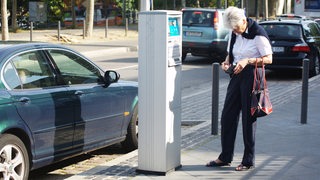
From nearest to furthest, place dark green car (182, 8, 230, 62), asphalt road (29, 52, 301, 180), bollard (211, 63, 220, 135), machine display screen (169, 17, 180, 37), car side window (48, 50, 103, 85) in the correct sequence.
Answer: machine display screen (169, 17, 180, 37) → car side window (48, 50, 103, 85) → asphalt road (29, 52, 301, 180) → bollard (211, 63, 220, 135) → dark green car (182, 8, 230, 62)

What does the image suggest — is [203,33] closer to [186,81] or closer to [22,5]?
[186,81]

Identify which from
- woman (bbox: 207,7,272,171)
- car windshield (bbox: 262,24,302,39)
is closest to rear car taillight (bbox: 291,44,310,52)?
car windshield (bbox: 262,24,302,39)

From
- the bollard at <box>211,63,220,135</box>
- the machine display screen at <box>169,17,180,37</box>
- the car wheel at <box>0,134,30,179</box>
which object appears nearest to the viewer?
the car wheel at <box>0,134,30,179</box>

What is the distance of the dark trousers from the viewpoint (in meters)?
6.32

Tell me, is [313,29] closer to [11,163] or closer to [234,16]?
[234,16]

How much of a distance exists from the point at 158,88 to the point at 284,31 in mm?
11477

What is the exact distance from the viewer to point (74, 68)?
7.22m

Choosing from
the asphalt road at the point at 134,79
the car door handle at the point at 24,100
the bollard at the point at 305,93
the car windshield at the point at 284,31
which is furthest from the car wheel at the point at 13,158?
the car windshield at the point at 284,31

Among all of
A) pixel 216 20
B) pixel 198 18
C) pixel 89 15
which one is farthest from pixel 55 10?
pixel 216 20

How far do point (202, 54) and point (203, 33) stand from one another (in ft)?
2.54

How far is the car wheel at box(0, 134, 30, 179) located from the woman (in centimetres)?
207

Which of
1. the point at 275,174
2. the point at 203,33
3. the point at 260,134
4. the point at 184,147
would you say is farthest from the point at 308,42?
the point at 275,174

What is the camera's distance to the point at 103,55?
85.4 ft

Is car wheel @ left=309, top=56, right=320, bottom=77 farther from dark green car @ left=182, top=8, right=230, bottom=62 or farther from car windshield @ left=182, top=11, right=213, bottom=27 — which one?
car windshield @ left=182, top=11, right=213, bottom=27
